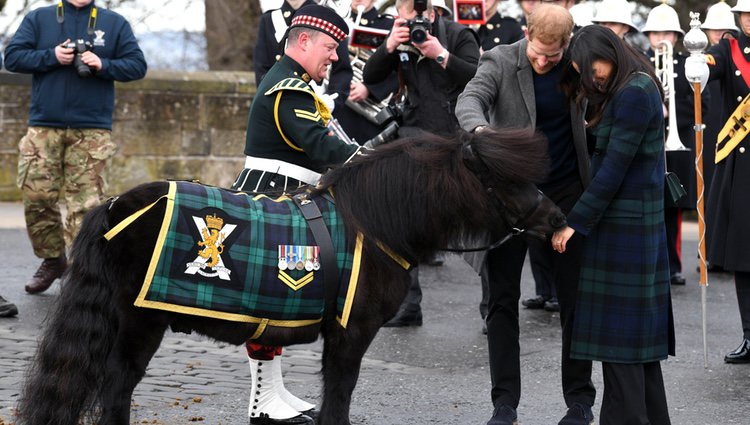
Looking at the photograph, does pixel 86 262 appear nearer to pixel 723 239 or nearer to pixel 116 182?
pixel 723 239

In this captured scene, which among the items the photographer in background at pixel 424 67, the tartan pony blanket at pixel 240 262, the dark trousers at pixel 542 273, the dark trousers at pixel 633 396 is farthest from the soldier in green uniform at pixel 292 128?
the dark trousers at pixel 542 273

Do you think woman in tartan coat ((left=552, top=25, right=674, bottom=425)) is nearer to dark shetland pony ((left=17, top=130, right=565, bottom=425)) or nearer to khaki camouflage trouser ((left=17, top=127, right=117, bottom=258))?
dark shetland pony ((left=17, top=130, right=565, bottom=425))

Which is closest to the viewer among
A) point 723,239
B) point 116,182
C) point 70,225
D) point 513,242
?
point 513,242

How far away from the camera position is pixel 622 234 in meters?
5.47

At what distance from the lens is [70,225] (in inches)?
349

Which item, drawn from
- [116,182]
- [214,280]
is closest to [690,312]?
[214,280]

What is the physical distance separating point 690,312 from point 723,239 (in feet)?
5.71

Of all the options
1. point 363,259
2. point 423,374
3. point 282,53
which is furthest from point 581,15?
point 363,259

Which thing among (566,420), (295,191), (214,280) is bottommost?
(566,420)

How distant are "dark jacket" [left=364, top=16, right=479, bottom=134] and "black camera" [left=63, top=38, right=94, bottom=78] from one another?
2162 mm

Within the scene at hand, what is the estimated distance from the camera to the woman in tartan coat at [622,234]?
5.34 m

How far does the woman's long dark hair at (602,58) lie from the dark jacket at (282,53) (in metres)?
3.25

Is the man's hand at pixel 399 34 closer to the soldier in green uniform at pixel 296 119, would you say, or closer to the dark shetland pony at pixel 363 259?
the soldier in green uniform at pixel 296 119

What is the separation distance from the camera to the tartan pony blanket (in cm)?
498
